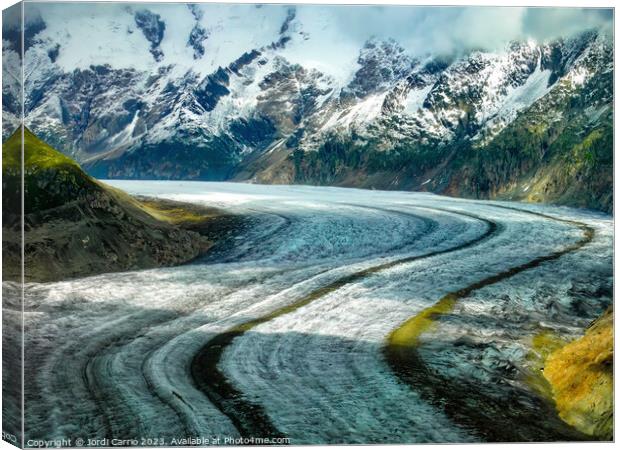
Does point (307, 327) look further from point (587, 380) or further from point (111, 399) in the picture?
point (587, 380)

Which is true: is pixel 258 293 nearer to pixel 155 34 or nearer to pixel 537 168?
pixel 155 34

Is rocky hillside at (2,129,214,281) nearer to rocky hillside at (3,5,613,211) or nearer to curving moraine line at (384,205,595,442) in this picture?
rocky hillside at (3,5,613,211)

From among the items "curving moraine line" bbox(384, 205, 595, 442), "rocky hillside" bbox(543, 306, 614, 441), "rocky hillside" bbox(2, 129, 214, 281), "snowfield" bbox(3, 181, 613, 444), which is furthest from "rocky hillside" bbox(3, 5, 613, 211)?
"curving moraine line" bbox(384, 205, 595, 442)

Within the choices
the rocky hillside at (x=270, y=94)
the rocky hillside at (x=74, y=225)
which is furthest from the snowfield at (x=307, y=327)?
the rocky hillside at (x=270, y=94)

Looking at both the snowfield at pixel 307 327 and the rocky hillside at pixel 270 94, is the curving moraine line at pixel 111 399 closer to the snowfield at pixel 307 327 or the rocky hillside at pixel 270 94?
the snowfield at pixel 307 327

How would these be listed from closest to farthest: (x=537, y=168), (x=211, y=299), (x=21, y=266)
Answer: (x=21, y=266)
(x=211, y=299)
(x=537, y=168)

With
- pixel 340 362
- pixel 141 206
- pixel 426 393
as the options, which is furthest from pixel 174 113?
pixel 426 393
